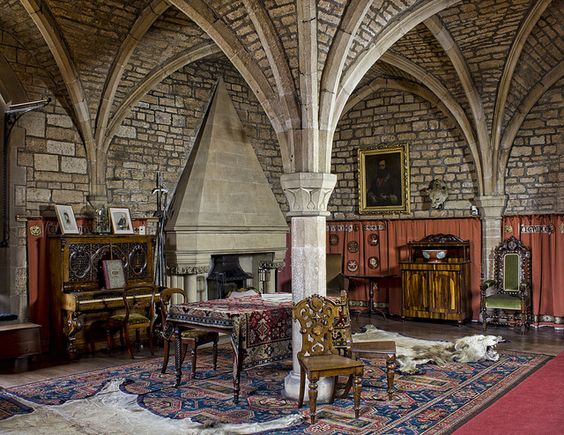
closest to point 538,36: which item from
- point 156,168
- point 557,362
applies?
point 557,362

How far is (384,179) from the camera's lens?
9.94m

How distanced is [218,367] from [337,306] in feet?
6.42

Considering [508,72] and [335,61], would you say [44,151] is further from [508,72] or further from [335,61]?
[508,72]

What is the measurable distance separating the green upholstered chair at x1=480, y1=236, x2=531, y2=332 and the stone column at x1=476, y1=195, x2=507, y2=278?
0.19m

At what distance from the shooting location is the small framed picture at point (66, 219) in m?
6.99

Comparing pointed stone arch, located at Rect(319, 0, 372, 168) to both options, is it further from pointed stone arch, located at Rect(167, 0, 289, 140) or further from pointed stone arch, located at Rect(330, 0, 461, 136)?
pointed stone arch, located at Rect(167, 0, 289, 140)

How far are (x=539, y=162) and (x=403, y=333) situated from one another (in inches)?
128

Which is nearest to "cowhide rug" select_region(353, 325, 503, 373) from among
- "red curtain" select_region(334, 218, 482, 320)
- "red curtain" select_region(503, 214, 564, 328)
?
"red curtain" select_region(503, 214, 564, 328)

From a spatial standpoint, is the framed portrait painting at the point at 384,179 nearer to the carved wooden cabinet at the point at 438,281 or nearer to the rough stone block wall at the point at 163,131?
the carved wooden cabinet at the point at 438,281

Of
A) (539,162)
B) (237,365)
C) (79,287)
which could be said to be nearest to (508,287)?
(539,162)

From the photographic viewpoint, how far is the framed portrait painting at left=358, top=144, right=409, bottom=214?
9703 millimetres

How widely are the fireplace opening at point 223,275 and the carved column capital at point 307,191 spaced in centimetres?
388

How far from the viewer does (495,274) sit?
28.3ft

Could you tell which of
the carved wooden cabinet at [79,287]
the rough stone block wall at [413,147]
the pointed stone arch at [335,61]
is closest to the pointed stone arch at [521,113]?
the rough stone block wall at [413,147]
